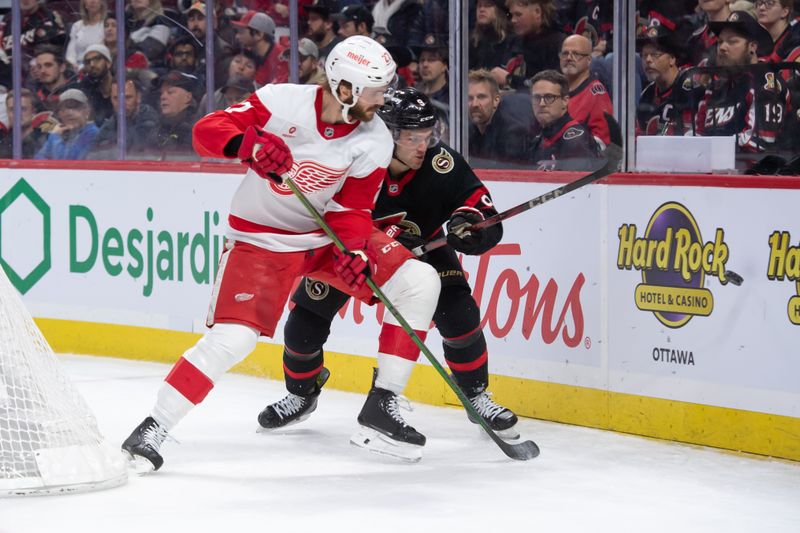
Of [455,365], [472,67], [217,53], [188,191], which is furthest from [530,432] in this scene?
[217,53]

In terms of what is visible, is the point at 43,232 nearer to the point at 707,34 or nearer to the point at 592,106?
the point at 592,106

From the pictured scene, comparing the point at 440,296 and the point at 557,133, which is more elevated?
the point at 557,133

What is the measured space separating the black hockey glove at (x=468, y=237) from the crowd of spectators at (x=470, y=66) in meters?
0.84

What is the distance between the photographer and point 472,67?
17.0ft

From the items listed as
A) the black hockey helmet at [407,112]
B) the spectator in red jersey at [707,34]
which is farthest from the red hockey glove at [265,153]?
the spectator in red jersey at [707,34]

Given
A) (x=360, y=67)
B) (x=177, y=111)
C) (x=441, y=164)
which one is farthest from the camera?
(x=177, y=111)

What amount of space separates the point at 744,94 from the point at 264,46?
227 centimetres

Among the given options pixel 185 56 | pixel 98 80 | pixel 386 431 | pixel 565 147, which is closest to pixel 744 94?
pixel 565 147

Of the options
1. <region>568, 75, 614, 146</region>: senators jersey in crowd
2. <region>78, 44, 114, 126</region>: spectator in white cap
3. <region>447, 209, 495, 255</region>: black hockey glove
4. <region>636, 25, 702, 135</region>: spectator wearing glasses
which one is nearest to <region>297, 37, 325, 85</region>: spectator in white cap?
<region>78, 44, 114, 126</region>: spectator in white cap

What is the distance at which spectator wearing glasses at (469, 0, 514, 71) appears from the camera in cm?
505

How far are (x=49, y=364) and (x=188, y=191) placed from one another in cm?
214

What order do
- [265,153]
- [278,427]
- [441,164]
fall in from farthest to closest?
1. [278,427]
2. [441,164]
3. [265,153]

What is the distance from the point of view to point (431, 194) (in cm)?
414

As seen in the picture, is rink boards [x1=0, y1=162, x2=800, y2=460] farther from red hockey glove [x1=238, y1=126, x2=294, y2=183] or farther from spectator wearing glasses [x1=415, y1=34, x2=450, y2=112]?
red hockey glove [x1=238, y1=126, x2=294, y2=183]
